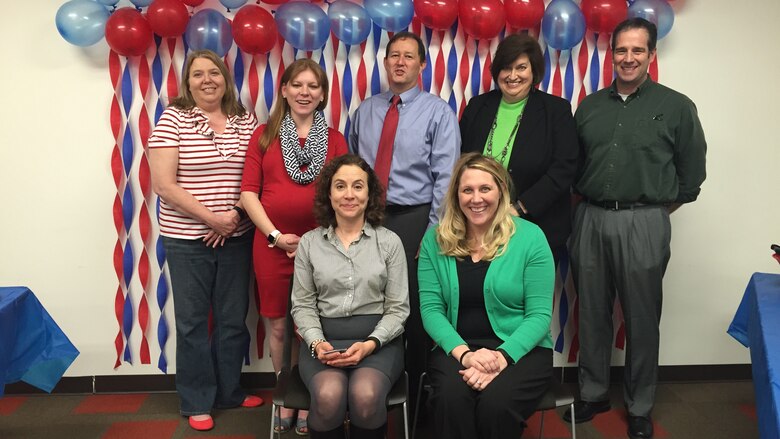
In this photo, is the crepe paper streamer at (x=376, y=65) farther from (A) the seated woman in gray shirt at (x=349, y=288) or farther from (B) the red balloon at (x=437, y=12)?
(A) the seated woman in gray shirt at (x=349, y=288)

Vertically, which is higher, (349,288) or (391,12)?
(391,12)

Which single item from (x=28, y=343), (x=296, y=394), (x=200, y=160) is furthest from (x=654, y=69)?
(x=28, y=343)

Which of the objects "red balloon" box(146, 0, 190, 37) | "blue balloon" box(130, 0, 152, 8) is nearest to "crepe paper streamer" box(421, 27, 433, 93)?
"red balloon" box(146, 0, 190, 37)

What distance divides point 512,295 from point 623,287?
0.81 meters

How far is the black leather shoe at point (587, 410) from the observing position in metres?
2.86

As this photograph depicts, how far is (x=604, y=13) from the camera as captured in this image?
114 inches

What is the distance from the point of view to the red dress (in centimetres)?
260

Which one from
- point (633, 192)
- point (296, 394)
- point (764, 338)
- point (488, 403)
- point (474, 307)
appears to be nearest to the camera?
point (764, 338)

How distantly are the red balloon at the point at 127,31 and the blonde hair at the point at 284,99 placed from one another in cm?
69

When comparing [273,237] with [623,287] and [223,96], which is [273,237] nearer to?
[223,96]

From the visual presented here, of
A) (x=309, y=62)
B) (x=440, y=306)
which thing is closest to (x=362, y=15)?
(x=309, y=62)

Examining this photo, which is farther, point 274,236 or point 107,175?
point 107,175

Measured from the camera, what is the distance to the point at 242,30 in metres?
2.79

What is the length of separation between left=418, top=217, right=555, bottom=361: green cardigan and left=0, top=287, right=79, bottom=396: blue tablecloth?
140 centimetres
